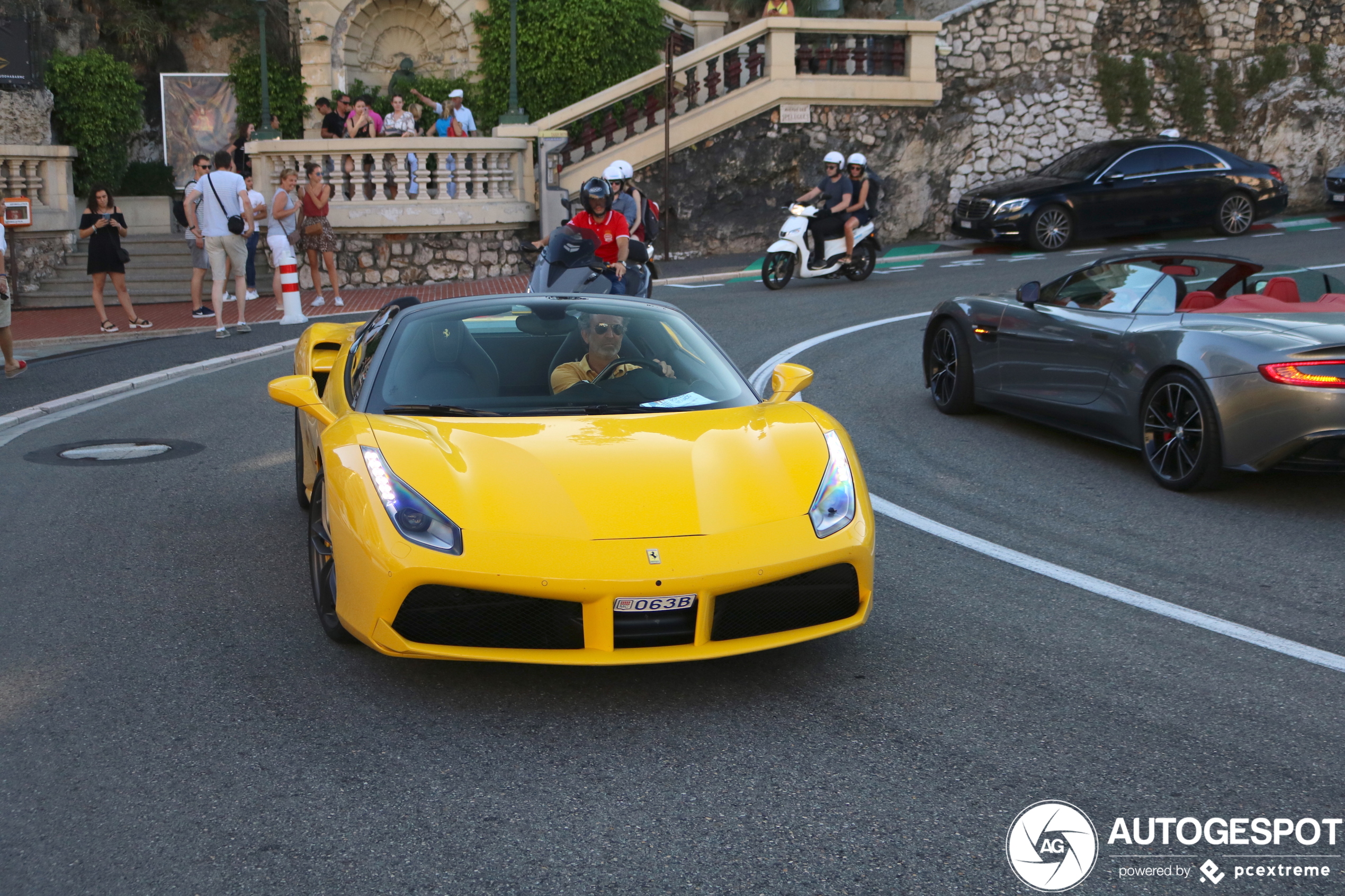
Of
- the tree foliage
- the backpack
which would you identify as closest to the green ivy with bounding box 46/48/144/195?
the tree foliage

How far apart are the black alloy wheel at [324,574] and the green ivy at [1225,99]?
2596 centimetres

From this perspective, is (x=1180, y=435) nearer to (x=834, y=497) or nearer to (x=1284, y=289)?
(x=1284, y=289)

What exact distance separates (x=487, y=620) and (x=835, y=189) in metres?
14.6

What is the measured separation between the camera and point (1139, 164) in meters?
21.8

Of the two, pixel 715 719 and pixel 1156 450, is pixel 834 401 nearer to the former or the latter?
pixel 1156 450

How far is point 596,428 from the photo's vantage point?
4.95m

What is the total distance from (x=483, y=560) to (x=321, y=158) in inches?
706

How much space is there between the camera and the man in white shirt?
14734 millimetres

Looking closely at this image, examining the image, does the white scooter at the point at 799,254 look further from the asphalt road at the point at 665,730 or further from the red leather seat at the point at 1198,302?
the asphalt road at the point at 665,730

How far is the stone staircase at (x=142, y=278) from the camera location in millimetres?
19234

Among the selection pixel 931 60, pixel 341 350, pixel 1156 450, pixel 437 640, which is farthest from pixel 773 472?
pixel 931 60

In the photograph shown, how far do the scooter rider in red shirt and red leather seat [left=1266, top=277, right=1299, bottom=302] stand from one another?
509 centimetres

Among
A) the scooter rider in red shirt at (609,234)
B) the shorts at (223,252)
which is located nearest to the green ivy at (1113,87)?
the scooter rider in red shirt at (609,234)

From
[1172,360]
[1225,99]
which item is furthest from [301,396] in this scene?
[1225,99]
